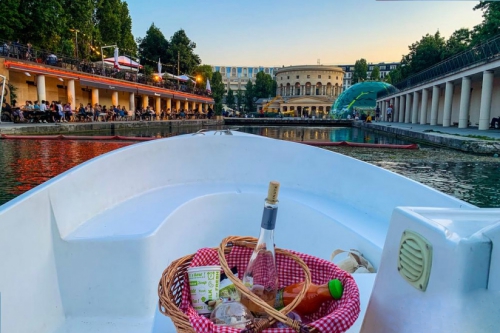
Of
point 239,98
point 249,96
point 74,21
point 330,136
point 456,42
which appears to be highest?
point 456,42

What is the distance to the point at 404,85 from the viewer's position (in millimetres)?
29719

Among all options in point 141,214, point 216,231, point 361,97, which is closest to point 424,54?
point 361,97

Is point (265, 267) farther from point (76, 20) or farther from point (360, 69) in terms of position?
point (360, 69)

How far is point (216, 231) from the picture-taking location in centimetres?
255

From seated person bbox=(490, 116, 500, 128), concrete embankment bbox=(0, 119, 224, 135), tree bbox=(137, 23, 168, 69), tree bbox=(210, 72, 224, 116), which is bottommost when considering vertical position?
concrete embankment bbox=(0, 119, 224, 135)

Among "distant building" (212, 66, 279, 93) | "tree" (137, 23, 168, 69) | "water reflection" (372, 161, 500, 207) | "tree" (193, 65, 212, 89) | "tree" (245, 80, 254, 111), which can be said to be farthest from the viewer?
"distant building" (212, 66, 279, 93)

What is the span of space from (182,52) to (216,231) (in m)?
46.2

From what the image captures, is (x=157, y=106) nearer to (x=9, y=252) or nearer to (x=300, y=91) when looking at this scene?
(x=9, y=252)

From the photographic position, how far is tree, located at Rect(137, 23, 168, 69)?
152ft

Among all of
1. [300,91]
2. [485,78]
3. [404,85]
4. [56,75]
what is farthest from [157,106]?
[300,91]

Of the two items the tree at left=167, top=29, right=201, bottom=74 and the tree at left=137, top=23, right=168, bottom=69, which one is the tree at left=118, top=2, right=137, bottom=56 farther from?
the tree at left=137, top=23, right=168, bottom=69

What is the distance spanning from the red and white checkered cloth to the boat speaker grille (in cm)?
11

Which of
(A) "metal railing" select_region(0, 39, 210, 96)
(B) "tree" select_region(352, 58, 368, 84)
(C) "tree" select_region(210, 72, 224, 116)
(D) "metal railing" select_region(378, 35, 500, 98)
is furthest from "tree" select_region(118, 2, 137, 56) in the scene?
(B) "tree" select_region(352, 58, 368, 84)

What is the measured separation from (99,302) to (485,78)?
17.6 m
